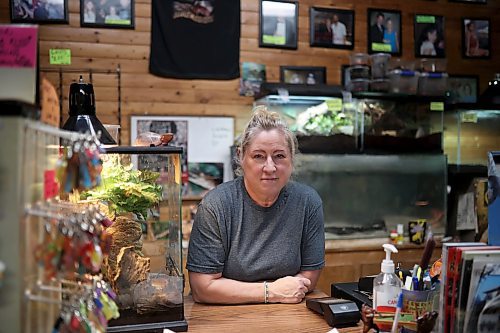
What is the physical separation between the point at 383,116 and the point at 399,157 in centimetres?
Result: 36

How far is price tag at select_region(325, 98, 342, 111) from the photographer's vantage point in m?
3.83

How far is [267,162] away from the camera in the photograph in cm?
194

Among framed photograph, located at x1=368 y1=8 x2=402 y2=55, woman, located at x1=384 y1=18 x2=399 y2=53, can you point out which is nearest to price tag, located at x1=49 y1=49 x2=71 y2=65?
framed photograph, located at x1=368 y1=8 x2=402 y2=55

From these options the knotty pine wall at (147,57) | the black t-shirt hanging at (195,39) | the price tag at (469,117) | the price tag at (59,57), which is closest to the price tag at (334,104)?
the knotty pine wall at (147,57)

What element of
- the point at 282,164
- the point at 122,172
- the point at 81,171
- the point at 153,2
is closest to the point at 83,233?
the point at 81,171

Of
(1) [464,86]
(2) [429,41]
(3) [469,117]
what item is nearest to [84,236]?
(3) [469,117]

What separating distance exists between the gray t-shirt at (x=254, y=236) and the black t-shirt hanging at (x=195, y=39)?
83.8 inches

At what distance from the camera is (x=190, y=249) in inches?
75.1

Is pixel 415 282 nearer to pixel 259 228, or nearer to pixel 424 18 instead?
pixel 259 228

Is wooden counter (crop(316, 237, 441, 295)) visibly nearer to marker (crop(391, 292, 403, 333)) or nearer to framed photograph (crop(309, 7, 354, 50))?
framed photograph (crop(309, 7, 354, 50))

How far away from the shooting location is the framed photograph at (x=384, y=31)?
439 centimetres

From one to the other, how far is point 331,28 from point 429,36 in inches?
38.5

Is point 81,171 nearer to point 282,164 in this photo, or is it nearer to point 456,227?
point 282,164

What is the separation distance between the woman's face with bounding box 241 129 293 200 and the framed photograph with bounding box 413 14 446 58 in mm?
3072
